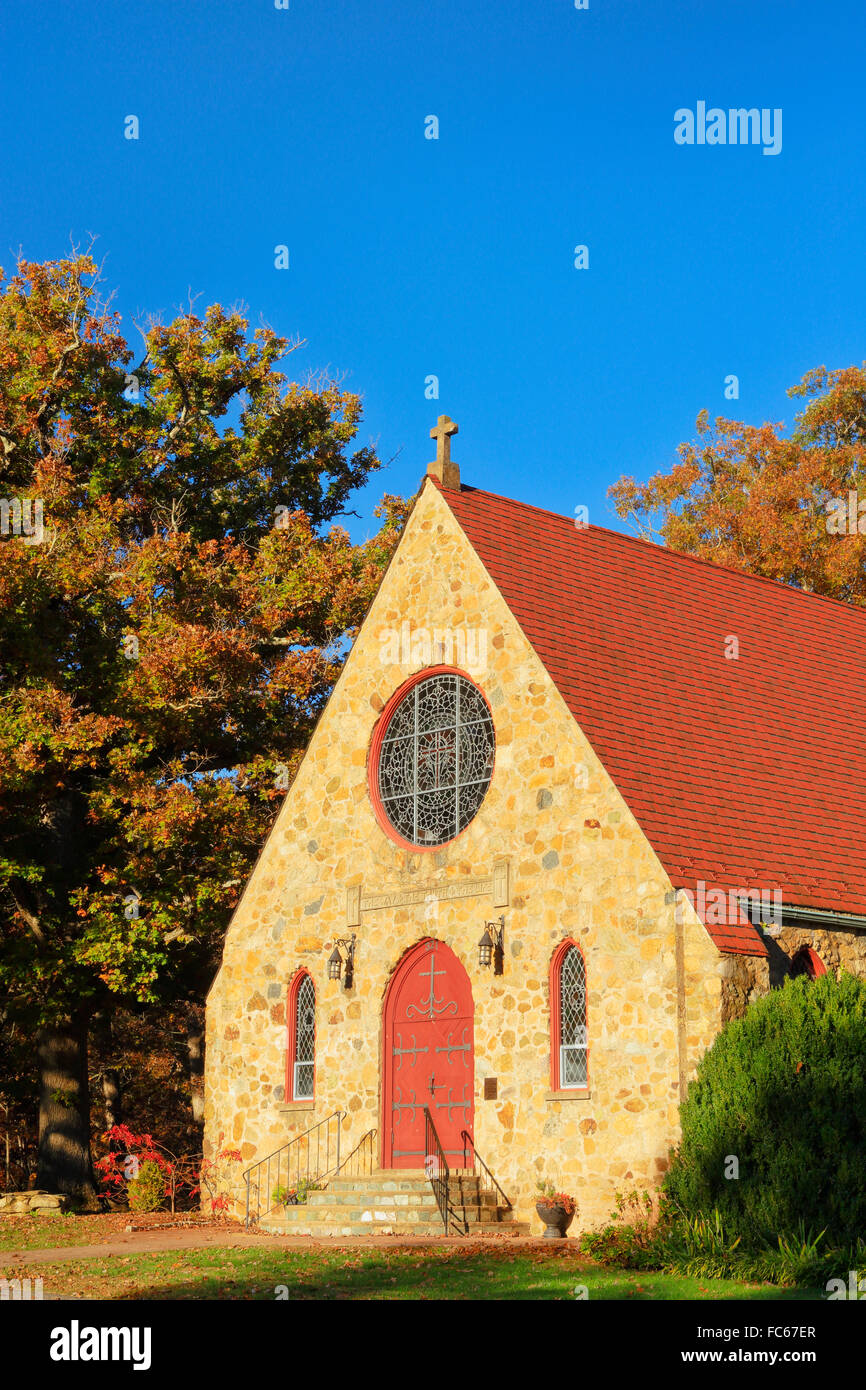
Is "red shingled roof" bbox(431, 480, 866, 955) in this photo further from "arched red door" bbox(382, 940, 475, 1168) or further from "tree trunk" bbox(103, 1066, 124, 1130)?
"tree trunk" bbox(103, 1066, 124, 1130)

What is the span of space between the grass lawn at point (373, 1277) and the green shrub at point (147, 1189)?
753cm

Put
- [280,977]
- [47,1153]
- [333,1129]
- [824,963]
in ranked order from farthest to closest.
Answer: [47,1153] → [280,977] → [333,1129] → [824,963]

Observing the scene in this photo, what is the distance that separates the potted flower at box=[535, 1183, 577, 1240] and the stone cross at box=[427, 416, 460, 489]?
380 inches

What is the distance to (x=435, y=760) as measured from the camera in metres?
19.2

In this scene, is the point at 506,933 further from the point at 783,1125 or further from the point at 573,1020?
the point at 783,1125

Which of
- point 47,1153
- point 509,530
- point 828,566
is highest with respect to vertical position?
point 828,566

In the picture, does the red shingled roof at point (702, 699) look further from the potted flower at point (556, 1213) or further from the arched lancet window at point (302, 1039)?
the arched lancet window at point (302, 1039)

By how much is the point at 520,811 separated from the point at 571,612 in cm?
307

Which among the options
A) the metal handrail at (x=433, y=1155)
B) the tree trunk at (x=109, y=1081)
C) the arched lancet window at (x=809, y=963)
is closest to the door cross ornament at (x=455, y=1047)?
the metal handrail at (x=433, y=1155)

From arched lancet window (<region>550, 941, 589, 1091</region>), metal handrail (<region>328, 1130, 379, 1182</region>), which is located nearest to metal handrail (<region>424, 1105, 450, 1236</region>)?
metal handrail (<region>328, 1130, 379, 1182</region>)

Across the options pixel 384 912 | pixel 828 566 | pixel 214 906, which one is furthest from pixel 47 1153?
pixel 828 566

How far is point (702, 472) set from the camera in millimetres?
40969

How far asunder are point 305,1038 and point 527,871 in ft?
15.7

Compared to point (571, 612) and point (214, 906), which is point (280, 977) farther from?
point (571, 612)
